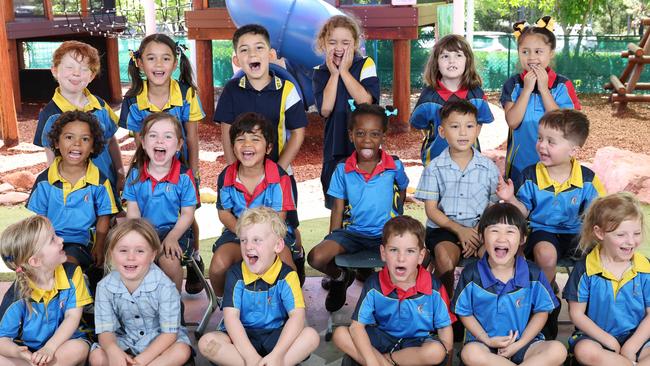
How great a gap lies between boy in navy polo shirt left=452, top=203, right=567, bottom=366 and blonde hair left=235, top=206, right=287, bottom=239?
2.90ft

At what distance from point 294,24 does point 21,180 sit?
3129 millimetres

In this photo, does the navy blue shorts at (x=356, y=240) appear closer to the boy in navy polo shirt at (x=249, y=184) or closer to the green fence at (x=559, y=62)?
the boy in navy polo shirt at (x=249, y=184)

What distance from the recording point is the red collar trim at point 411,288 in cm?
357

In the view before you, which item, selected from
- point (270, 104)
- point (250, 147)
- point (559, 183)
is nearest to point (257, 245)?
point (250, 147)

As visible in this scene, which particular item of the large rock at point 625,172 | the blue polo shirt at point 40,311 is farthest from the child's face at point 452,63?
the large rock at point 625,172

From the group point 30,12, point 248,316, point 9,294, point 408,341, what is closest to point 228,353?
point 248,316

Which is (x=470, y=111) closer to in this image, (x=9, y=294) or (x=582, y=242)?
(x=582, y=242)

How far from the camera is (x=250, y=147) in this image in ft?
13.3

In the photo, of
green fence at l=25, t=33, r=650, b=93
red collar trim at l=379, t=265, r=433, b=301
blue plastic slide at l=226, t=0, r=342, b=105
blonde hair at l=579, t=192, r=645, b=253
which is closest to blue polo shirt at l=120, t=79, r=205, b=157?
red collar trim at l=379, t=265, r=433, b=301

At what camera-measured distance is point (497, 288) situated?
3.57 m

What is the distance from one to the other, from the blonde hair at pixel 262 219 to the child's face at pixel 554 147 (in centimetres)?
141

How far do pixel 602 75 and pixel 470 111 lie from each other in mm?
12075

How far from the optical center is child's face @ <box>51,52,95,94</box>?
454 centimetres

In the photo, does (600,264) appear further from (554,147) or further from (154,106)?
(154,106)
